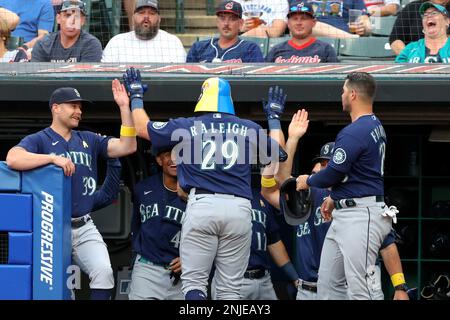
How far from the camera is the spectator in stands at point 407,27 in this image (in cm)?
1009

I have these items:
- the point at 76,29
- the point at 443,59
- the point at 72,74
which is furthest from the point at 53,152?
the point at 443,59

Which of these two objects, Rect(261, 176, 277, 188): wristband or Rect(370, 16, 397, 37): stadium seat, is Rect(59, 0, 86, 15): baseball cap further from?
Rect(370, 16, 397, 37): stadium seat

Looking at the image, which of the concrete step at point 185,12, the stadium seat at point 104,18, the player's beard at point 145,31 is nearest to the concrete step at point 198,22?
the concrete step at point 185,12

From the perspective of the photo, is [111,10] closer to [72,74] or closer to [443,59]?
[72,74]

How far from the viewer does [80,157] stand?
→ 8078 millimetres

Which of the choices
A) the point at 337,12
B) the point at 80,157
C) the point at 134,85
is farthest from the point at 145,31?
the point at 80,157

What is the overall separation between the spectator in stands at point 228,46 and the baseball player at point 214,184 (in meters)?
1.84

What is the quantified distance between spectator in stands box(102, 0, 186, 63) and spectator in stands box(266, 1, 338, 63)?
836mm

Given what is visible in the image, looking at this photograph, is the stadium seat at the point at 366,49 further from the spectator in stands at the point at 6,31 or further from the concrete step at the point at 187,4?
the spectator in stands at the point at 6,31

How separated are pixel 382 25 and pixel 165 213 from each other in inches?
129

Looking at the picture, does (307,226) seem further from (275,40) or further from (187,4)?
(187,4)

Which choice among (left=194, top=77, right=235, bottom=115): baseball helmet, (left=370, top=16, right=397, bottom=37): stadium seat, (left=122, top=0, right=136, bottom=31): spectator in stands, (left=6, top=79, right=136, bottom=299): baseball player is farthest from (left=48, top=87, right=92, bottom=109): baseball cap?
(left=370, top=16, right=397, bottom=37): stadium seat

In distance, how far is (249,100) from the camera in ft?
28.8

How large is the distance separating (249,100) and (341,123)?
3.17 feet
